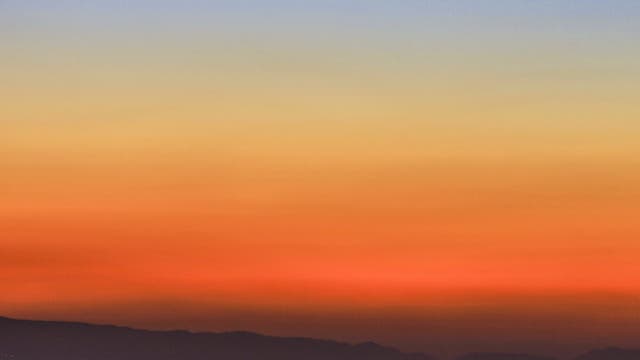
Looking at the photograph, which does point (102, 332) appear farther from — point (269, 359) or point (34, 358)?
point (269, 359)

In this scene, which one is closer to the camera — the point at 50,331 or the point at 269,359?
the point at 269,359

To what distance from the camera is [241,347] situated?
80.7 m

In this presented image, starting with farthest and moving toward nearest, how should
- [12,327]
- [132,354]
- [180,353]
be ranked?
[12,327]
[132,354]
[180,353]

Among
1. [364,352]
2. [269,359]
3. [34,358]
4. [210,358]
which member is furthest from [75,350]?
[364,352]

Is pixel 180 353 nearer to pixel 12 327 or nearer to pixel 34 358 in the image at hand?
pixel 34 358

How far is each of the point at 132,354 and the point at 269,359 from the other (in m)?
11.5

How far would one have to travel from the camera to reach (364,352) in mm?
82000

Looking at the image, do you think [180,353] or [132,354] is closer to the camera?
[180,353]

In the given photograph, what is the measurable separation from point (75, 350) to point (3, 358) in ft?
17.8

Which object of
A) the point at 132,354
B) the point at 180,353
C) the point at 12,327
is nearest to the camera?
the point at 180,353

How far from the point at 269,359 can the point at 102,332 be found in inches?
740

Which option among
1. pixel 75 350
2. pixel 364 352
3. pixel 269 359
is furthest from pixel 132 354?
pixel 364 352

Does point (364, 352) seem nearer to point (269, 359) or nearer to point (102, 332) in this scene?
point (269, 359)

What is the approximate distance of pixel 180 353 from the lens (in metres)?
77.2
